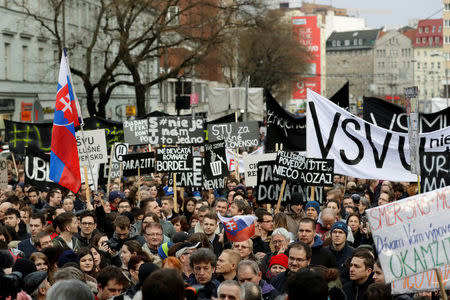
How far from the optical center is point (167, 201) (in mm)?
12844

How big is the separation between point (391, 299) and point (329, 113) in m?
6.12

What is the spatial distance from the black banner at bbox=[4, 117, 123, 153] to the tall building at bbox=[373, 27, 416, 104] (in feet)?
475

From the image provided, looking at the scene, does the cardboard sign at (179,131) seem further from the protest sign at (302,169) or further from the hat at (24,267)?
the hat at (24,267)

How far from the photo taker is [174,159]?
14695mm

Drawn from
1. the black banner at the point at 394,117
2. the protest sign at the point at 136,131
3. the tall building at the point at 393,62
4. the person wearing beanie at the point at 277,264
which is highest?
the tall building at the point at 393,62

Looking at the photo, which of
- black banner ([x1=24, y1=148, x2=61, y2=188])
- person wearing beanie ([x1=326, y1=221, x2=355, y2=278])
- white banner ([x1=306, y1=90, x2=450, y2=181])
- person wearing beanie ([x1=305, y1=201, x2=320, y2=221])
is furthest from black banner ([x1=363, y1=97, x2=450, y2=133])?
black banner ([x1=24, y1=148, x2=61, y2=188])

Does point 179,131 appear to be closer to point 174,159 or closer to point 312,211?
point 174,159

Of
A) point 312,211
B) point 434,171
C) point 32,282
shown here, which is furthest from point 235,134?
point 32,282

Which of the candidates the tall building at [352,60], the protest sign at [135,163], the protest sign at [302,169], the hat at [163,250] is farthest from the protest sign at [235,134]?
the tall building at [352,60]

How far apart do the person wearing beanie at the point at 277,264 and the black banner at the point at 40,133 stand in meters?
11.9

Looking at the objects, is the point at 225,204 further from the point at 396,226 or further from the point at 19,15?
the point at 19,15

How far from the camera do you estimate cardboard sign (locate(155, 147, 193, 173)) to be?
14.6m

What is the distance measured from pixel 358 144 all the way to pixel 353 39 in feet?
564

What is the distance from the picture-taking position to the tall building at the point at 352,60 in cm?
17888
